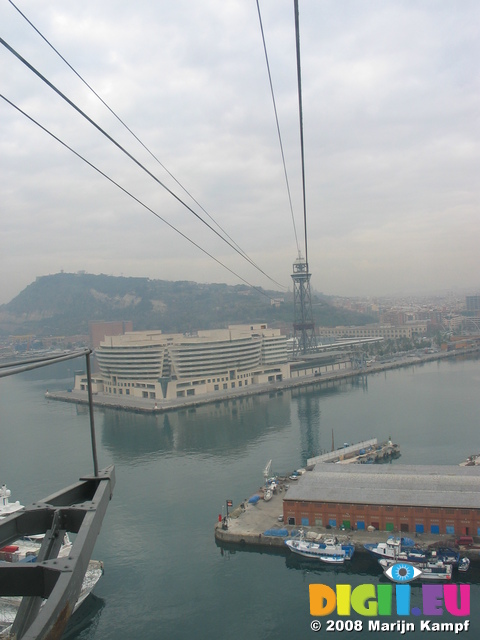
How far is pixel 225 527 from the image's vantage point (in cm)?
398

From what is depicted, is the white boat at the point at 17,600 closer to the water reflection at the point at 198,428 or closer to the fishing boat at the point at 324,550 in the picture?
the fishing boat at the point at 324,550

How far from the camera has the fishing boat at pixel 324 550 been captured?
3.51 m

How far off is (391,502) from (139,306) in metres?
31.9

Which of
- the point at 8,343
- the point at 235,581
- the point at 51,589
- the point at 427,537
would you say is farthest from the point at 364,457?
the point at 8,343

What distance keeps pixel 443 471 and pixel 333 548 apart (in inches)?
53.6

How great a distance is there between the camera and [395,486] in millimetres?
4059

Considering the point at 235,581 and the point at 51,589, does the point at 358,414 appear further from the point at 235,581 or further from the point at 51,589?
the point at 51,589

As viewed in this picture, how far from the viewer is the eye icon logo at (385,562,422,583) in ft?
10.6

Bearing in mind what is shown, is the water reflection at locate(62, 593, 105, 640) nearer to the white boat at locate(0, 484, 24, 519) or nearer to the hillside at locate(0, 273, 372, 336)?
the white boat at locate(0, 484, 24, 519)

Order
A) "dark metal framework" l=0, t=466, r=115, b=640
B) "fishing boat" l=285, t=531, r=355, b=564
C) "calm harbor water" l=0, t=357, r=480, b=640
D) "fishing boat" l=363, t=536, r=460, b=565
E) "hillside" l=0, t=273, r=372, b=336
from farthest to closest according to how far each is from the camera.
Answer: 1. "hillside" l=0, t=273, r=372, b=336
2. "fishing boat" l=285, t=531, r=355, b=564
3. "fishing boat" l=363, t=536, r=460, b=565
4. "calm harbor water" l=0, t=357, r=480, b=640
5. "dark metal framework" l=0, t=466, r=115, b=640

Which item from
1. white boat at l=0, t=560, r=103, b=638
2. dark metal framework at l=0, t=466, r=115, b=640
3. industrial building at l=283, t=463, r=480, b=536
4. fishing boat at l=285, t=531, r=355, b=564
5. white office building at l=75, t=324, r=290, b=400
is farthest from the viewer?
white office building at l=75, t=324, r=290, b=400

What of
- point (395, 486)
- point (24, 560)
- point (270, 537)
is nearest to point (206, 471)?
point (270, 537)

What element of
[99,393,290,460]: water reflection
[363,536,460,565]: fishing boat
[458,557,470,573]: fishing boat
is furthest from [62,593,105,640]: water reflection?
[99,393,290,460]: water reflection

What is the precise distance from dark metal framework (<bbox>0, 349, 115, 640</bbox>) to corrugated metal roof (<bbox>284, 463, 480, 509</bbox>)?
3.54 m
